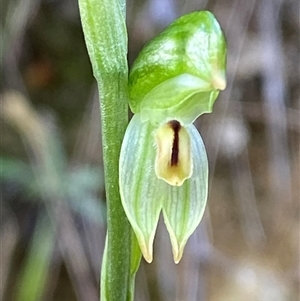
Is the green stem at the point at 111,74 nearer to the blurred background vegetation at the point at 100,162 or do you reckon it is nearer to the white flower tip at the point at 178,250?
the white flower tip at the point at 178,250

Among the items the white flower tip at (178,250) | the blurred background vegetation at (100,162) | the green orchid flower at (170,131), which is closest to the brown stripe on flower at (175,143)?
the green orchid flower at (170,131)

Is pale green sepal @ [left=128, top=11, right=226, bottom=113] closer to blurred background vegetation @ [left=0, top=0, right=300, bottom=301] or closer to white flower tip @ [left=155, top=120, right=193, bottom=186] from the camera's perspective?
white flower tip @ [left=155, top=120, right=193, bottom=186]

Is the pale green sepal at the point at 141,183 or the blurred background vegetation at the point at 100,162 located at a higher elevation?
the blurred background vegetation at the point at 100,162

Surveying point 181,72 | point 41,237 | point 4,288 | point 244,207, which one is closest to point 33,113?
point 41,237

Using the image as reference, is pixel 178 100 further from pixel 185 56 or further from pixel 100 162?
pixel 100 162

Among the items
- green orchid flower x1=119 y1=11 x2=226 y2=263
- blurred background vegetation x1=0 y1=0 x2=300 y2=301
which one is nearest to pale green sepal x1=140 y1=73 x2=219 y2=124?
green orchid flower x1=119 y1=11 x2=226 y2=263

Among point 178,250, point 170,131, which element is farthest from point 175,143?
point 178,250
